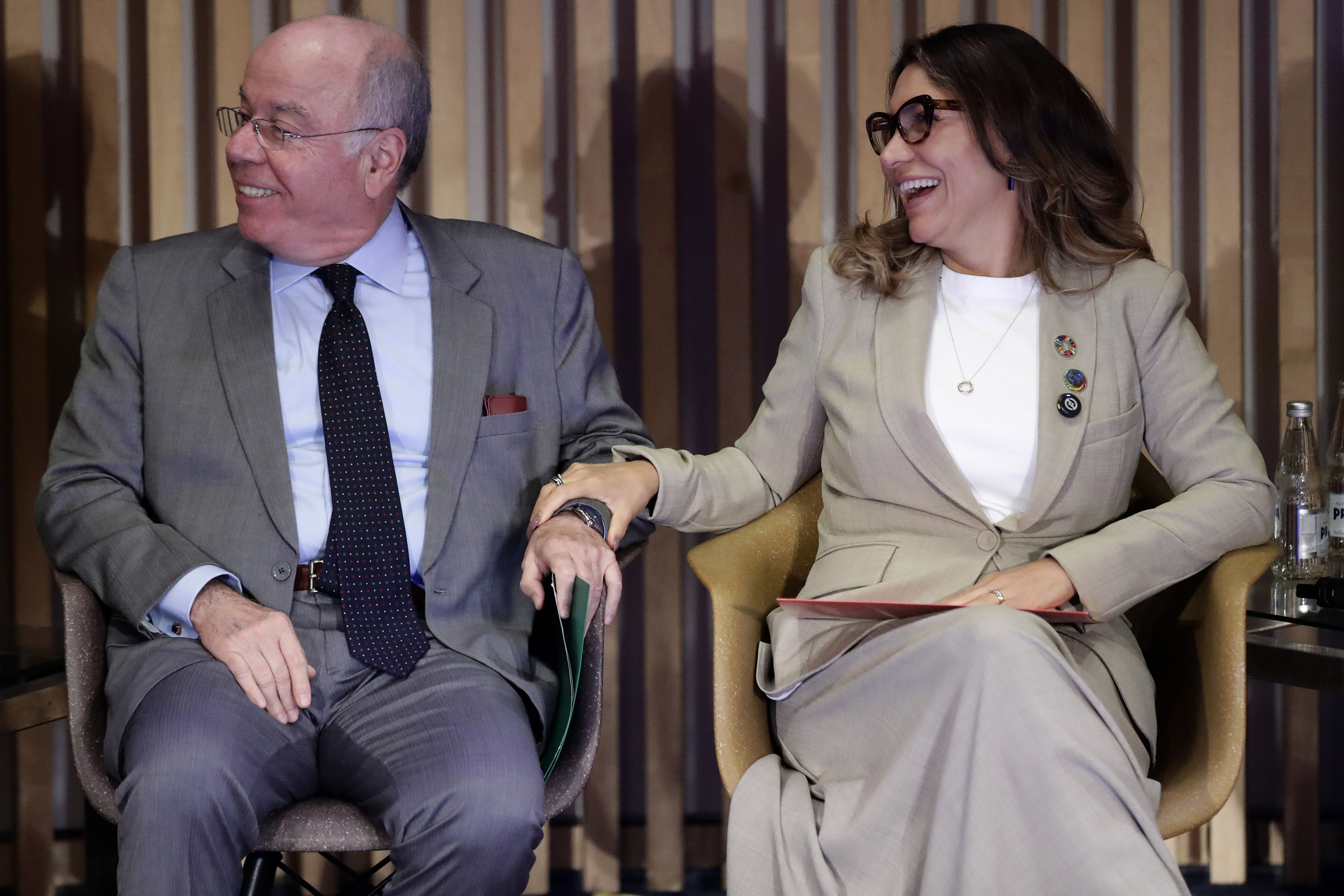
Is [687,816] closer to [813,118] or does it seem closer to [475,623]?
→ [475,623]

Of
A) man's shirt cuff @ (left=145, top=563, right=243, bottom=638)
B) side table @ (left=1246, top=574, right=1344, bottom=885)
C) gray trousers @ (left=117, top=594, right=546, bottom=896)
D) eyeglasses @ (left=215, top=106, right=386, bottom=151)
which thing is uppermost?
eyeglasses @ (left=215, top=106, right=386, bottom=151)

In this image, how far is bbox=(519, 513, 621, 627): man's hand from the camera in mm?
1926

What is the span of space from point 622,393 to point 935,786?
60.3 inches

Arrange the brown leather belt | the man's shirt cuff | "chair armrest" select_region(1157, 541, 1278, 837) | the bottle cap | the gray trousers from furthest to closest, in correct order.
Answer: the bottle cap
the brown leather belt
the man's shirt cuff
"chair armrest" select_region(1157, 541, 1278, 837)
the gray trousers

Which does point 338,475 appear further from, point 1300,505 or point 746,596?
point 1300,505

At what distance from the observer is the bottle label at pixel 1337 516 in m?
2.39

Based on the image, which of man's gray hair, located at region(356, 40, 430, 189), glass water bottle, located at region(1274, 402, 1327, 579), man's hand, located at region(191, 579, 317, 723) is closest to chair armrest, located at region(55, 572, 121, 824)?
man's hand, located at region(191, 579, 317, 723)

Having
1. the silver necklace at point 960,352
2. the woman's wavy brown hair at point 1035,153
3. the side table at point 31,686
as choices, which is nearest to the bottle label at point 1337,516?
the woman's wavy brown hair at point 1035,153

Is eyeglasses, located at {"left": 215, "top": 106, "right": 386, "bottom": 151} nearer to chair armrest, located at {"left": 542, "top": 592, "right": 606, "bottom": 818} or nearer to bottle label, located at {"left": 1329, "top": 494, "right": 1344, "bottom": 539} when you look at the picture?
chair armrest, located at {"left": 542, "top": 592, "right": 606, "bottom": 818}

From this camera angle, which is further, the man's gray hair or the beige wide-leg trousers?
the man's gray hair

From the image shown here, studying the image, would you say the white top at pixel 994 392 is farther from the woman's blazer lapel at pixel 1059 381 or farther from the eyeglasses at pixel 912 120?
the eyeglasses at pixel 912 120

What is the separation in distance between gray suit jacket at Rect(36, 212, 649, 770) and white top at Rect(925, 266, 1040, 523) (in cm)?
56

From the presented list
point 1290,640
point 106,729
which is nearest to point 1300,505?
point 1290,640

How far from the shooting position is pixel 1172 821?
6.15 feet
